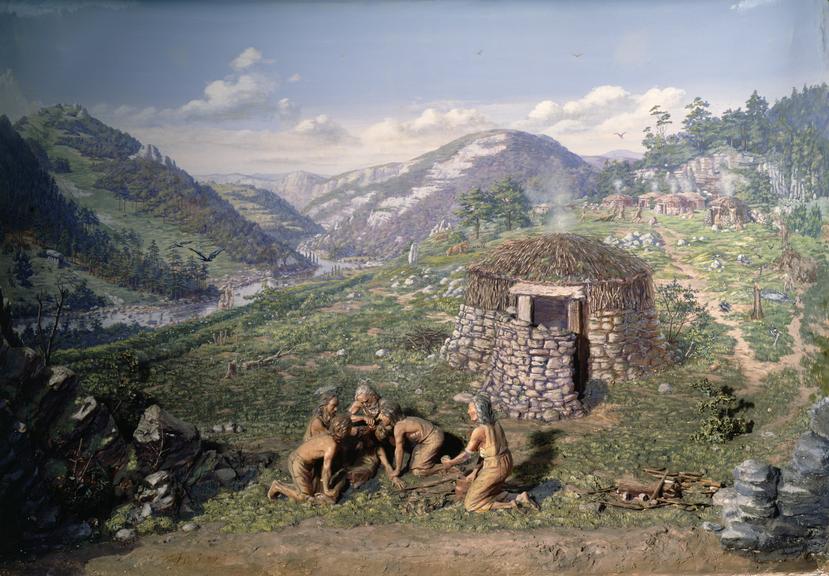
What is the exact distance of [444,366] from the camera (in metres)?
9.98

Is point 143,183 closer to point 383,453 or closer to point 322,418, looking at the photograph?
point 322,418

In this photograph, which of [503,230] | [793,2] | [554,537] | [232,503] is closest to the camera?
[554,537]

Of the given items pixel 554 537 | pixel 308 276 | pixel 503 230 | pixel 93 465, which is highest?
pixel 503 230

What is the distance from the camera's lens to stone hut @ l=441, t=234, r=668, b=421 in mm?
9336

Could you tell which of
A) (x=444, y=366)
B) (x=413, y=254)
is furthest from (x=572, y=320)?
(x=413, y=254)

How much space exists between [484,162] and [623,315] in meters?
3.11

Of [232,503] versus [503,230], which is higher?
[503,230]

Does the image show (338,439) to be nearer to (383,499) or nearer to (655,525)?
(383,499)

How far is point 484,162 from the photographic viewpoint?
1016cm

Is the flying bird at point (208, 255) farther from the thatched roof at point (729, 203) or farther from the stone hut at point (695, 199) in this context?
the thatched roof at point (729, 203)

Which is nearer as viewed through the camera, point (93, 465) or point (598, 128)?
point (93, 465)

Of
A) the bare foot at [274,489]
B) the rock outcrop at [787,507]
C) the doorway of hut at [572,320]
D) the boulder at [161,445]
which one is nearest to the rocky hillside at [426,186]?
the doorway of hut at [572,320]

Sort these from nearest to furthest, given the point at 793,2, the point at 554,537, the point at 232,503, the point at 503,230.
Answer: the point at 554,537 → the point at 232,503 → the point at 793,2 → the point at 503,230

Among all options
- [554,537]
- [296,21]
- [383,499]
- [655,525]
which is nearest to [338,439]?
[383,499]
